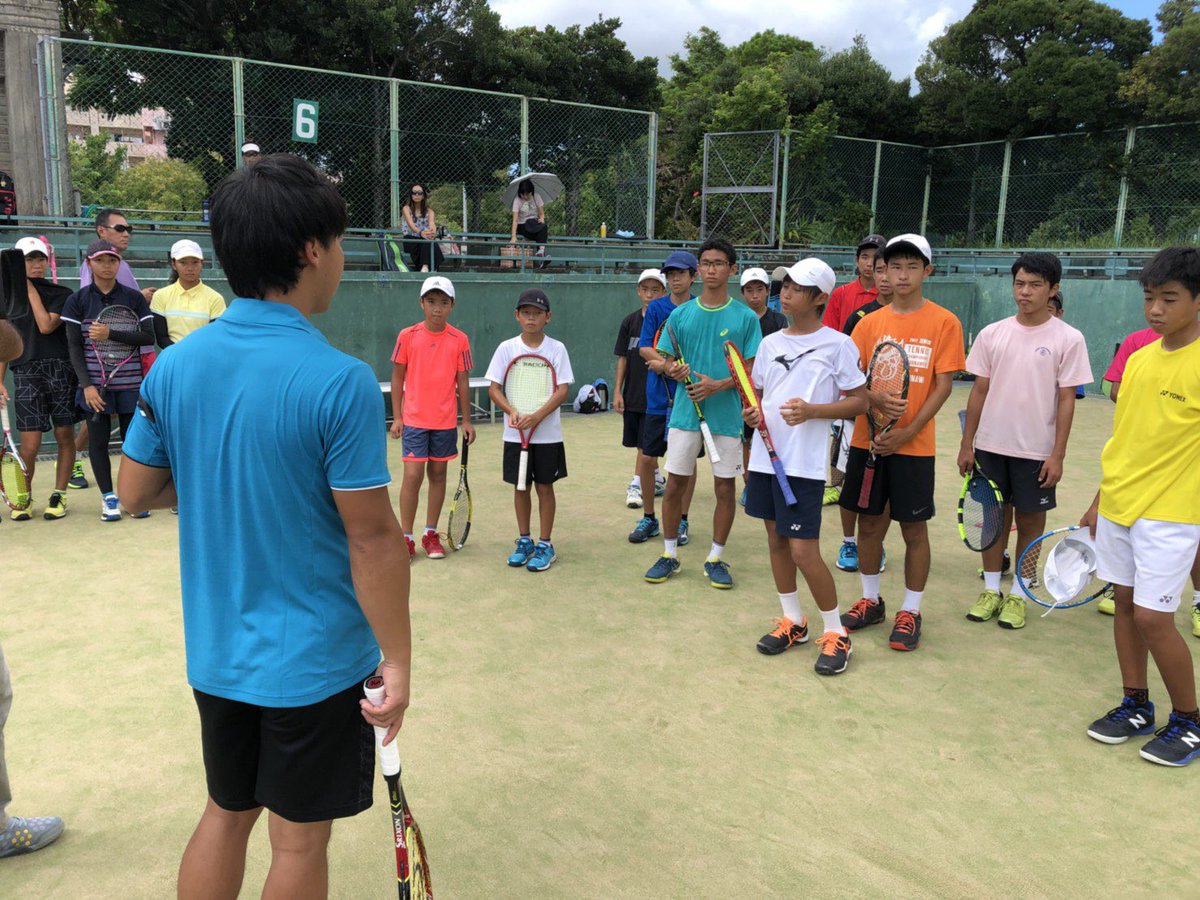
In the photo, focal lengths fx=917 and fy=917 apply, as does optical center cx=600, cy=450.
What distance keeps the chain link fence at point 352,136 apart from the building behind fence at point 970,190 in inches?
256

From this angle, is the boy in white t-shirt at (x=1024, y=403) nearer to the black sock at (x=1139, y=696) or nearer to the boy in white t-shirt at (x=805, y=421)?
the boy in white t-shirt at (x=805, y=421)

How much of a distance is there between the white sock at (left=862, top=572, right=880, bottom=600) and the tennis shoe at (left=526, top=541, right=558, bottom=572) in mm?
1966

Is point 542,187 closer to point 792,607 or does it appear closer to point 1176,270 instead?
point 792,607

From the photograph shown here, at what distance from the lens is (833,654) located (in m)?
4.31

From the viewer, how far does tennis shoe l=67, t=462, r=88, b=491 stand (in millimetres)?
7555

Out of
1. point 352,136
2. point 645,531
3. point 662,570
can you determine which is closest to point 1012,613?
point 662,570

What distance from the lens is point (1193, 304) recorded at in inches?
134

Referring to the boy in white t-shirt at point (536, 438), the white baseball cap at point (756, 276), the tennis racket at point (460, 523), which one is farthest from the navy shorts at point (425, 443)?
the white baseball cap at point (756, 276)

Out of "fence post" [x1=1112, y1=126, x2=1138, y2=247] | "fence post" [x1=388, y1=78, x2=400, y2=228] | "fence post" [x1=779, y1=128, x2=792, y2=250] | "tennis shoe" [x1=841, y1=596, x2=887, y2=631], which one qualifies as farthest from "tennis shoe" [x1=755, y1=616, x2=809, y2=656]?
"fence post" [x1=1112, y1=126, x2=1138, y2=247]

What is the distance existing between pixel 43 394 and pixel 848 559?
19.1 feet

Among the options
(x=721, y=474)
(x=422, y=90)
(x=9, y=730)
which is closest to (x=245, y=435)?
(x=9, y=730)

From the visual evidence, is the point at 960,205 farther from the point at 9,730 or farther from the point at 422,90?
the point at 9,730

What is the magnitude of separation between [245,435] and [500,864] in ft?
5.71

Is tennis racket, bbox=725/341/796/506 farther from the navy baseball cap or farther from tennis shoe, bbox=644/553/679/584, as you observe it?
the navy baseball cap
